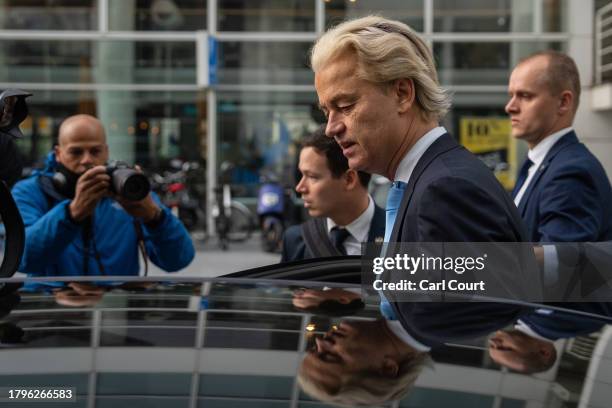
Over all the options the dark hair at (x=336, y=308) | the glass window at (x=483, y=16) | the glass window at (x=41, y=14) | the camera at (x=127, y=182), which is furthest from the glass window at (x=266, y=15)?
the dark hair at (x=336, y=308)

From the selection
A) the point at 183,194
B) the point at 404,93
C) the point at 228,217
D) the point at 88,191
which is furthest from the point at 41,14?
the point at 404,93

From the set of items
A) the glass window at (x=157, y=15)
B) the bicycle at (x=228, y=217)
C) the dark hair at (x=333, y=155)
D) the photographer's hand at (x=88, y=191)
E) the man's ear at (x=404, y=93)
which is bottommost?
the bicycle at (x=228, y=217)

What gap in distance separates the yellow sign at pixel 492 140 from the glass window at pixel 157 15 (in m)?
4.51

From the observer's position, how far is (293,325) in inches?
54.4

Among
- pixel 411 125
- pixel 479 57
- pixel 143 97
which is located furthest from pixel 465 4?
pixel 411 125

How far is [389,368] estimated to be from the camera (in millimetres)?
1160

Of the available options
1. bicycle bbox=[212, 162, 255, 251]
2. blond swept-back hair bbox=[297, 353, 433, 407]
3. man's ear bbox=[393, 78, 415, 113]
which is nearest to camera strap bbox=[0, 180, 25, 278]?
man's ear bbox=[393, 78, 415, 113]

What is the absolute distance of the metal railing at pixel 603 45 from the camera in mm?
13273

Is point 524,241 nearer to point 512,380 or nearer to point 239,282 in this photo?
point 239,282

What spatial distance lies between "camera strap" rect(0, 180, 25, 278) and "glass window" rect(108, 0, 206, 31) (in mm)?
12110

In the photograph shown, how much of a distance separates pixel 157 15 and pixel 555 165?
37.9 feet

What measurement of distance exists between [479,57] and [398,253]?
40.5 feet

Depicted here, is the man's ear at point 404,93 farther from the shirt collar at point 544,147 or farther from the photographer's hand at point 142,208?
the photographer's hand at point 142,208

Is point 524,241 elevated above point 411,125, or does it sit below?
below
